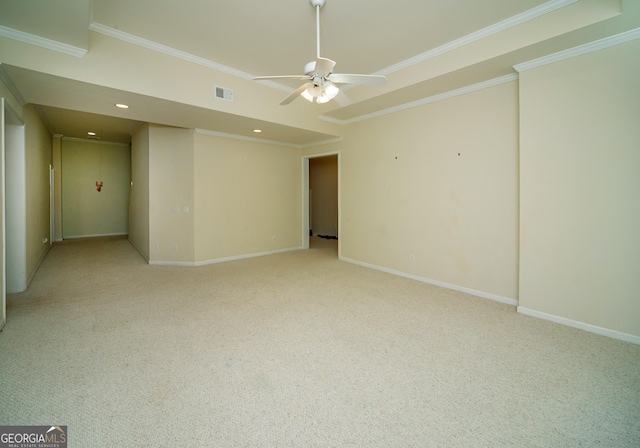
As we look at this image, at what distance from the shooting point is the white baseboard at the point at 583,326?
8.88 ft

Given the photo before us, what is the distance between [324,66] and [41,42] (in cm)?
286

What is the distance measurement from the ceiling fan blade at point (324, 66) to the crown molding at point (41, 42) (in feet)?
8.57

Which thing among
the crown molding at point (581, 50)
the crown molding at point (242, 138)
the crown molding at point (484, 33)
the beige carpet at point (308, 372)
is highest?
the crown molding at point (484, 33)

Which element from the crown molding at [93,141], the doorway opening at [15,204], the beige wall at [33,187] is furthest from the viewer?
the crown molding at [93,141]

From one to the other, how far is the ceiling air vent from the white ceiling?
23 centimetres

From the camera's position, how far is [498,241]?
148 inches

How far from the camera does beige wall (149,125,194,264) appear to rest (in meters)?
5.60

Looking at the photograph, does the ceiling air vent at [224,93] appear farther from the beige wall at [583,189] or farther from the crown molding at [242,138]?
the beige wall at [583,189]

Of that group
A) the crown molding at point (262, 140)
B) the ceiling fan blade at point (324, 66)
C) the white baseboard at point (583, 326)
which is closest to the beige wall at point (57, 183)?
the crown molding at point (262, 140)

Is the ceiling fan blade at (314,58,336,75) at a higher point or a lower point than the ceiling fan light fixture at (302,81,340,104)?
higher

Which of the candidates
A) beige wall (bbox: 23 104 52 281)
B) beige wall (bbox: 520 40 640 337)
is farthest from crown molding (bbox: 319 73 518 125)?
beige wall (bbox: 23 104 52 281)

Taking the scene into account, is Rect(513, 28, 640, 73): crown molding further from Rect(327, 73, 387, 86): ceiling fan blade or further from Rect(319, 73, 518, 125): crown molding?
Rect(327, 73, 387, 86): ceiling fan blade

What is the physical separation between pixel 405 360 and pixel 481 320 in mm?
1320

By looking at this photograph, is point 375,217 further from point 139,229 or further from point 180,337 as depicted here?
point 139,229
